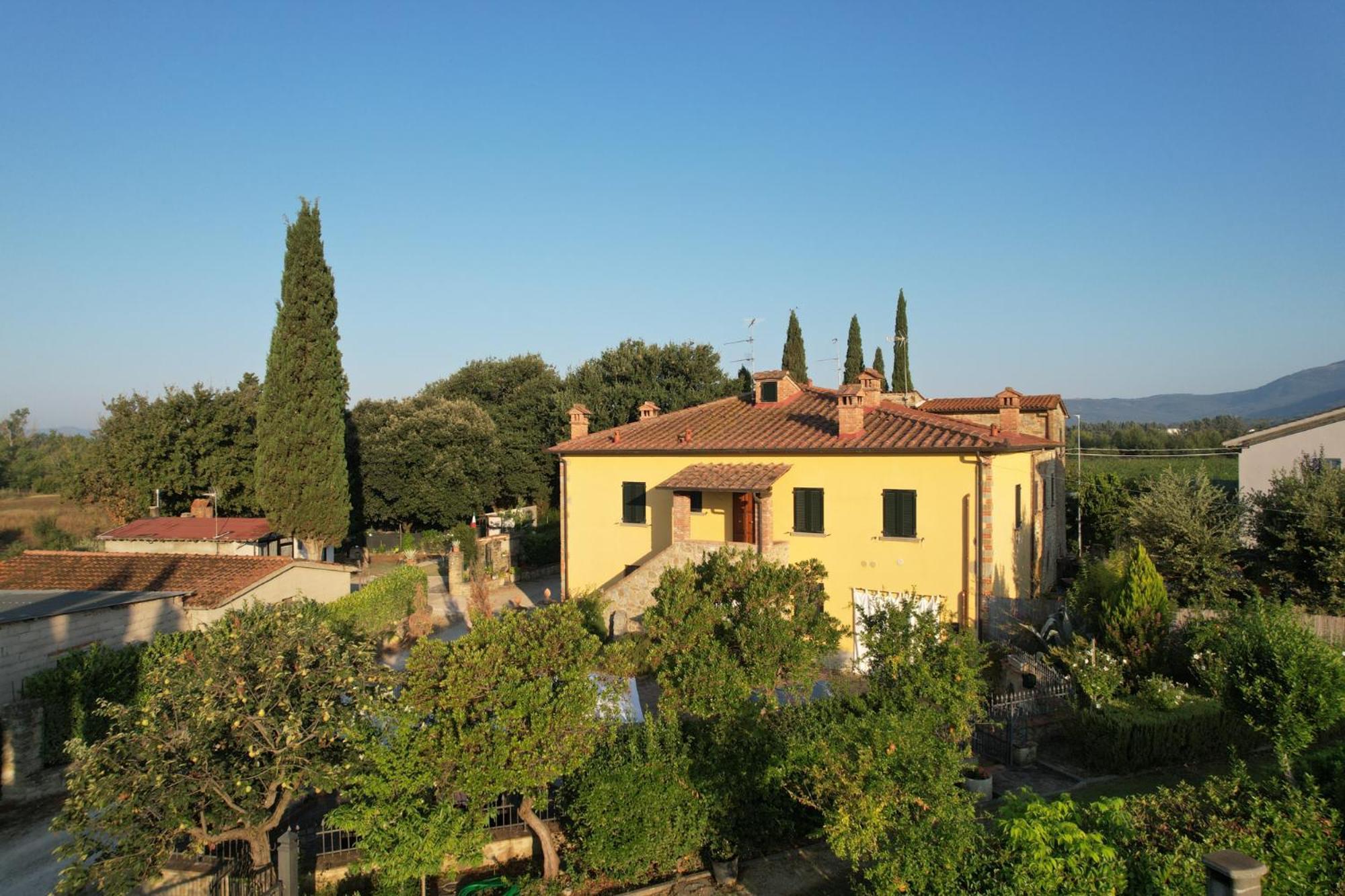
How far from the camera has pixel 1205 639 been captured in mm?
13891

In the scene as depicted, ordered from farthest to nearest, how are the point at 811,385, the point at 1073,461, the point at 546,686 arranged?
the point at 1073,461 → the point at 811,385 → the point at 546,686

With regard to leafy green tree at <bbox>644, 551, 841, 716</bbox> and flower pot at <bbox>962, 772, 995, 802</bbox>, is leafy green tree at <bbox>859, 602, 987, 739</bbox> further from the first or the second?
leafy green tree at <bbox>644, 551, 841, 716</bbox>

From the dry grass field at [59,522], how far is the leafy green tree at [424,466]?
38.8 feet

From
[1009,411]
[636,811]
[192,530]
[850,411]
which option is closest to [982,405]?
[1009,411]

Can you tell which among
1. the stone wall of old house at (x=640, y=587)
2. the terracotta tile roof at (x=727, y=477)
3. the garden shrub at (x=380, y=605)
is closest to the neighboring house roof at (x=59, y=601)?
the garden shrub at (x=380, y=605)

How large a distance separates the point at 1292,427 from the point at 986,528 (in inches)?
661

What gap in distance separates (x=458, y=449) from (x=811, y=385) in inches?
834

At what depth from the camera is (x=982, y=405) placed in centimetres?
2636

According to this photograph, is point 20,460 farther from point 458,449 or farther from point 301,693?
point 301,693

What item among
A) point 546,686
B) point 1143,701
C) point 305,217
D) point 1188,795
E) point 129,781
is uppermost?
point 305,217

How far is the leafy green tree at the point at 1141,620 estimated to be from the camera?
15094 mm

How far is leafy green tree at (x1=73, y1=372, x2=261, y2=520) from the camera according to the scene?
33.0 meters

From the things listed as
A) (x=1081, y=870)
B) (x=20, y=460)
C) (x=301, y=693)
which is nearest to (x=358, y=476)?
(x=301, y=693)

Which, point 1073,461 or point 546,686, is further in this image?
point 1073,461
